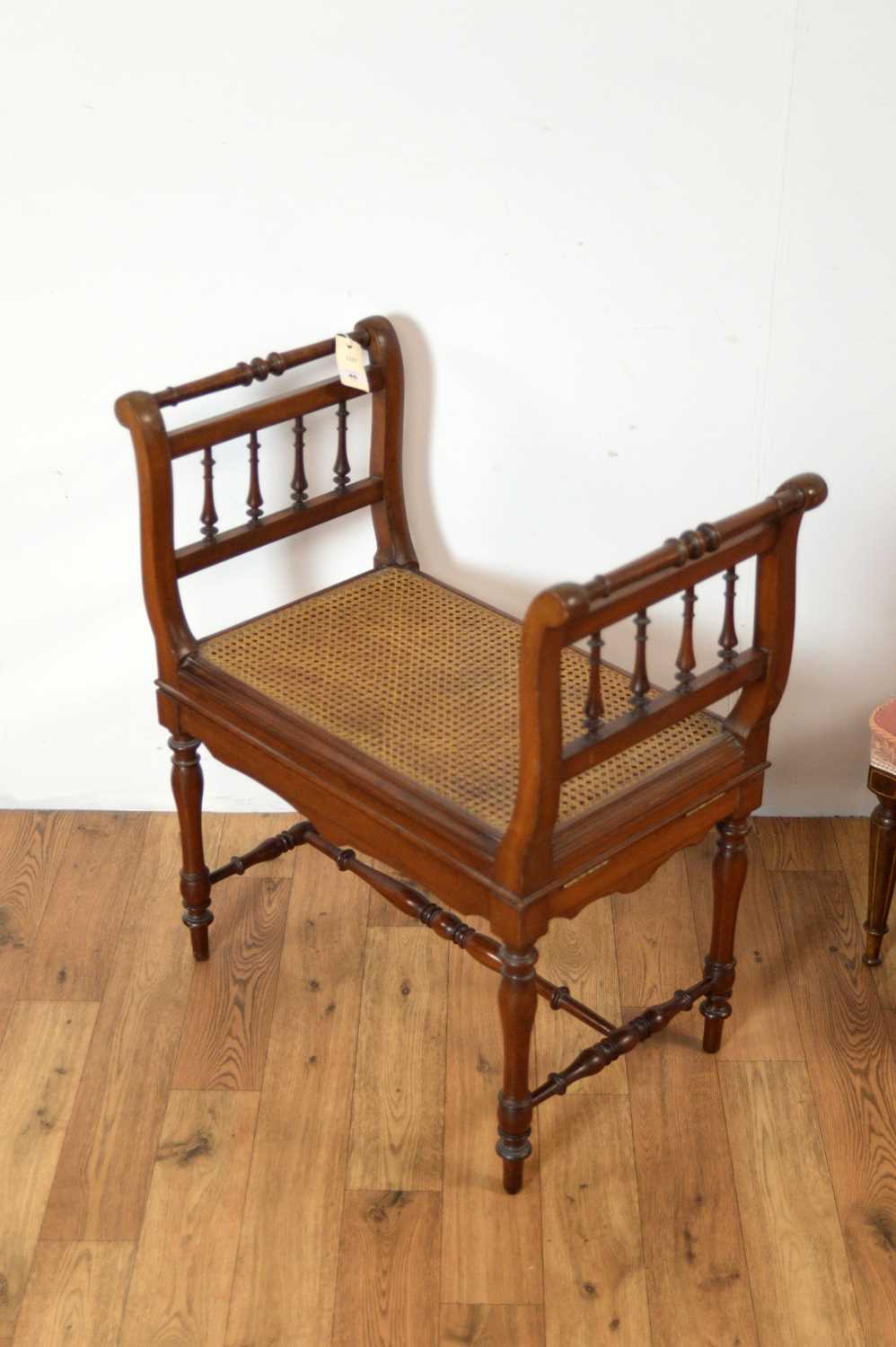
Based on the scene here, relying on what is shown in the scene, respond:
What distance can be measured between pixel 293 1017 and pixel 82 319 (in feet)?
3.64

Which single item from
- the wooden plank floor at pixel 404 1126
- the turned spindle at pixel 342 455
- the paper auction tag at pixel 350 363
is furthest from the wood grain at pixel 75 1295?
the paper auction tag at pixel 350 363

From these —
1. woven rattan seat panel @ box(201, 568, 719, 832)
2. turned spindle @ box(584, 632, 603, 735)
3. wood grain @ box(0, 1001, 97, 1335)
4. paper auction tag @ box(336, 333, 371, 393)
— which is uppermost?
paper auction tag @ box(336, 333, 371, 393)

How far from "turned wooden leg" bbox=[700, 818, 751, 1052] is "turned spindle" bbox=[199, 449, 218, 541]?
82cm

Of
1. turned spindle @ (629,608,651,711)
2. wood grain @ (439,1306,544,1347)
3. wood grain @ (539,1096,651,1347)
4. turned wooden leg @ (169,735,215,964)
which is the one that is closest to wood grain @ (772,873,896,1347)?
wood grain @ (539,1096,651,1347)

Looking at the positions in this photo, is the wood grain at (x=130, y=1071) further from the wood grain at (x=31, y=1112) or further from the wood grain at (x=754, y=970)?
the wood grain at (x=754, y=970)

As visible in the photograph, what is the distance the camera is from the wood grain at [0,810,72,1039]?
8.46ft

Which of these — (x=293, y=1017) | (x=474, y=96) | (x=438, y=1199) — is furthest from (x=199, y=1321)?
(x=474, y=96)

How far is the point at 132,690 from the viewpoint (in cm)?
283

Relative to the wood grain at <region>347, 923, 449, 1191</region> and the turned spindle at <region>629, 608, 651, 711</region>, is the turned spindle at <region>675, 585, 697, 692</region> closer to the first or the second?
the turned spindle at <region>629, 608, 651, 711</region>

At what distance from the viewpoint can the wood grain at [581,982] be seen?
2.41 meters

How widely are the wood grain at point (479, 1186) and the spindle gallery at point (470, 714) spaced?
0.05m

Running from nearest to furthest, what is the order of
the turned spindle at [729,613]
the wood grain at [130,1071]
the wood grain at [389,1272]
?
the turned spindle at [729,613], the wood grain at [389,1272], the wood grain at [130,1071]

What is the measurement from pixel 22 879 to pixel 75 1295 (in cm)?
85

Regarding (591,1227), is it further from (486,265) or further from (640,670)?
(486,265)
